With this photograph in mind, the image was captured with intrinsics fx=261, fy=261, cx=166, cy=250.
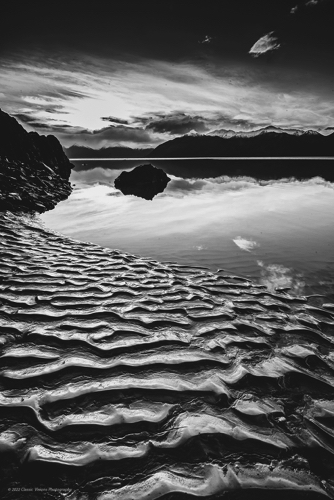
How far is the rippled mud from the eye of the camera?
234 cm

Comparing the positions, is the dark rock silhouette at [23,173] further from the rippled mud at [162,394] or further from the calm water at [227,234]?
the rippled mud at [162,394]

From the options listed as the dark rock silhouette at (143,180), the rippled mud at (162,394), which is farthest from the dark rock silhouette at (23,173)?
the rippled mud at (162,394)

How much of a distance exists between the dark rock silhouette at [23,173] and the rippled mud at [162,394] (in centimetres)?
1116

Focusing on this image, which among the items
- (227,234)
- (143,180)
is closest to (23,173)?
(143,180)

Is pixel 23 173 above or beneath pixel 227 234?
above

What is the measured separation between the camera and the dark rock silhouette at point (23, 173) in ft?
50.9

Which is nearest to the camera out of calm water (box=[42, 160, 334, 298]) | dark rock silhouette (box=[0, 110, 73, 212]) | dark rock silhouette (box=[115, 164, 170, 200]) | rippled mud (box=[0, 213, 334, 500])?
rippled mud (box=[0, 213, 334, 500])

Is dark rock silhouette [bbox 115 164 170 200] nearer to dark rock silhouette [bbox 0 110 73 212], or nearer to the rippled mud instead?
dark rock silhouette [bbox 0 110 73 212]

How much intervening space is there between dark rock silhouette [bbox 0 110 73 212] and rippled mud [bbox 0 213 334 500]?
11157 mm

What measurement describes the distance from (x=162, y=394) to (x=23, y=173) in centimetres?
2185

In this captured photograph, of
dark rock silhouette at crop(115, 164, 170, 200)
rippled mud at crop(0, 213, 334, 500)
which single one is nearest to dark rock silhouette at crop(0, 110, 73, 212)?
dark rock silhouette at crop(115, 164, 170, 200)

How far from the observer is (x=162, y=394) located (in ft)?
10.6

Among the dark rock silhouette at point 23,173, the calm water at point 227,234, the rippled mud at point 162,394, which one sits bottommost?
the rippled mud at point 162,394

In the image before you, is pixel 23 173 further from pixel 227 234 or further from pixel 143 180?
pixel 227 234
